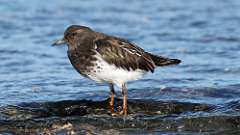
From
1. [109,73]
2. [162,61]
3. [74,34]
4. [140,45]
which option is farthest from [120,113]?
[140,45]

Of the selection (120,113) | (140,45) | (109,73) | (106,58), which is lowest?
(120,113)

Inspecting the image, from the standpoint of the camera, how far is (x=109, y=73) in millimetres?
8977

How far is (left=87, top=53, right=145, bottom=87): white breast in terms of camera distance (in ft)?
29.2

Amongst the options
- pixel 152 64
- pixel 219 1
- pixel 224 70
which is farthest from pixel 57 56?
pixel 219 1

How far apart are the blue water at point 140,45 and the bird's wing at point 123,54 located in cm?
80

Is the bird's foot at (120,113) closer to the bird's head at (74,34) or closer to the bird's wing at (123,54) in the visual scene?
the bird's wing at (123,54)

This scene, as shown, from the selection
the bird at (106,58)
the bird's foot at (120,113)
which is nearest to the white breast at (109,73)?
the bird at (106,58)

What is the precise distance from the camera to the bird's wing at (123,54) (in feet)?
29.6

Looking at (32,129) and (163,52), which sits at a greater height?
(163,52)

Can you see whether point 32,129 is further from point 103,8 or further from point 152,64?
point 103,8

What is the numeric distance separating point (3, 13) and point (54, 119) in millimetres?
8523

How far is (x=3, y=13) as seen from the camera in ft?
55.4

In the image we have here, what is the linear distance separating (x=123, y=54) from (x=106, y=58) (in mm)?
310

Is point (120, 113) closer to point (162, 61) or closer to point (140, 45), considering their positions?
point (162, 61)
